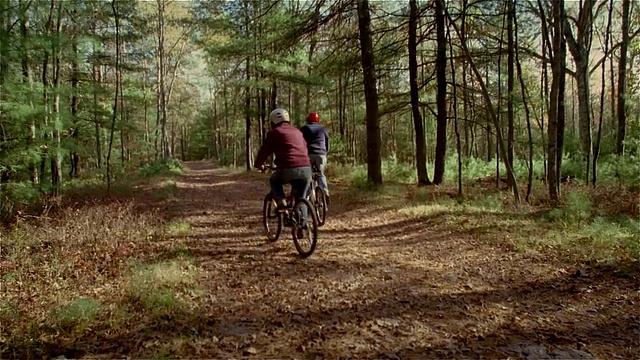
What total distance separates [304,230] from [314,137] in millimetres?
2486

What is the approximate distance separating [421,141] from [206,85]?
32.0 meters

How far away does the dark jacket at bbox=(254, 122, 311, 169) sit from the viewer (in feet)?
18.8

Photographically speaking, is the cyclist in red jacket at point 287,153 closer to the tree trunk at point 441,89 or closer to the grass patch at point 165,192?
the grass patch at point 165,192

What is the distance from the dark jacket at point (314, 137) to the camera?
7.77 meters

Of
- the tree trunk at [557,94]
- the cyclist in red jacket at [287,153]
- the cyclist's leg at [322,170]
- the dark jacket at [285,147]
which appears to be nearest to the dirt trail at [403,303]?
the cyclist in red jacket at [287,153]

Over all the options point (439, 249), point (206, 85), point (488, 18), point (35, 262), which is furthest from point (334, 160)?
point (206, 85)

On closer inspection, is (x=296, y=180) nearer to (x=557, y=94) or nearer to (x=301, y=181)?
(x=301, y=181)

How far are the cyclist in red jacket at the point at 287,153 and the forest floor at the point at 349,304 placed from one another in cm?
115

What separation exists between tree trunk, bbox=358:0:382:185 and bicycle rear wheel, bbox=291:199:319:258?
6.94 metres

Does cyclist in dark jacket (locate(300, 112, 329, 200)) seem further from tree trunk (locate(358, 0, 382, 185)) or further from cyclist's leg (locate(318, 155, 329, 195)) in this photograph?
tree trunk (locate(358, 0, 382, 185))

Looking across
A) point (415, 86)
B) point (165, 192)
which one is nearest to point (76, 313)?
point (165, 192)

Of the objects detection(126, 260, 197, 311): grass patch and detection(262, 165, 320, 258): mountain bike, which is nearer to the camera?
detection(126, 260, 197, 311): grass patch

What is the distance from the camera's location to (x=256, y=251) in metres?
6.21

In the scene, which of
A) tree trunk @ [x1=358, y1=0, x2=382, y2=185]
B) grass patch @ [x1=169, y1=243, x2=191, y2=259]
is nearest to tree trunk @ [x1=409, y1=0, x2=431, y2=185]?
tree trunk @ [x1=358, y1=0, x2=382, y2=185]
